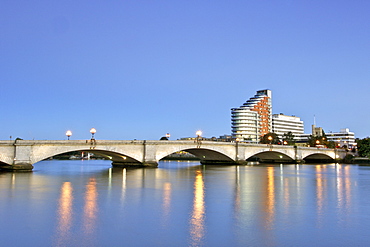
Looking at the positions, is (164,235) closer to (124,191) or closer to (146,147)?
(124,191)

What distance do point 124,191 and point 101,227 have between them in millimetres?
14826

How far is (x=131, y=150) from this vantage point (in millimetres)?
70562

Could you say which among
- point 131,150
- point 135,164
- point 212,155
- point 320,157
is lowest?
point 135,164

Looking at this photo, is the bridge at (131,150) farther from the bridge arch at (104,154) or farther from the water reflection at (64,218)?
the water reflection at (64,218)

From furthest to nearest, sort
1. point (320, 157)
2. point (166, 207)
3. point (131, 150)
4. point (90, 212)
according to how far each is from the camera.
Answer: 1. point (320, 157)
2. point (131, 150)
3. point (166, 207)
4. point (90, 212)

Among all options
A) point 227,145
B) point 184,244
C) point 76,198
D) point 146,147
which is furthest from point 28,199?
point 227,145

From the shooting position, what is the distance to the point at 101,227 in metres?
17.5

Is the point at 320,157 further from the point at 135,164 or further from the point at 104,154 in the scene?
the point at 104,154

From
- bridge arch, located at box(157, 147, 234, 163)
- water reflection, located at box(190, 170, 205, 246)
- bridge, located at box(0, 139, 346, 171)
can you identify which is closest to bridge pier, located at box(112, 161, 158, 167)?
bridge, located at box(0, 139, 346, 171)

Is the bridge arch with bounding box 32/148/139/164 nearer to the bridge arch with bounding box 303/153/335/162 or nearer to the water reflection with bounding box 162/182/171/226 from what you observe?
the water reflection with bounding box 162/182/171/226

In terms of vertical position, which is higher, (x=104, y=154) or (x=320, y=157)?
(x=104, y=154)

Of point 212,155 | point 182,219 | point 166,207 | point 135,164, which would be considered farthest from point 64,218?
point 212,155

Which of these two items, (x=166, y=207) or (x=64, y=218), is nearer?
(x=64, y=218)

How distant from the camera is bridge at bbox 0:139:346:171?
183 feet
